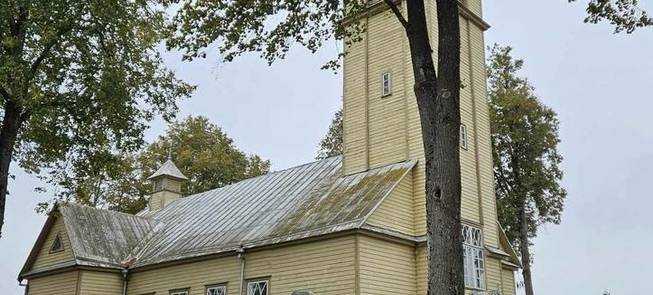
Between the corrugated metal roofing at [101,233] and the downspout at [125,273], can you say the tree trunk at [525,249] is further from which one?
the downspout at [125,273]

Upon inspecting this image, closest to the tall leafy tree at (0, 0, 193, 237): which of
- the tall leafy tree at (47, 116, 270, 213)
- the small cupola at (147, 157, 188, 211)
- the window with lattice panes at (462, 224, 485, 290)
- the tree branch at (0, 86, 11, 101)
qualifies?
the tree branch at (0, 86, 11, 101)

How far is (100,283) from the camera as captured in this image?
22.3 meters

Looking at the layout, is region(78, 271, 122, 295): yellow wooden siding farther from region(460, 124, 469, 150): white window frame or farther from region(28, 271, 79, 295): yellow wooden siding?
region(460, 124, 469, 150): white window frame

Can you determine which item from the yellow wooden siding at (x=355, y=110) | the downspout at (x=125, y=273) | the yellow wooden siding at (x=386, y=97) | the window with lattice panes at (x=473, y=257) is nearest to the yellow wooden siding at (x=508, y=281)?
the window with lattice panes at (x=473, y=257)

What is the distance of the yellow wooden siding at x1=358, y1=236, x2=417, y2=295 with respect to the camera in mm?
15961

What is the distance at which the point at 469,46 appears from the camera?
67.5 ft

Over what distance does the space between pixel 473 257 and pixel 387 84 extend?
18.2 ft

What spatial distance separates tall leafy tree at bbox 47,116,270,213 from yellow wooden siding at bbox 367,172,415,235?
21.8 meters

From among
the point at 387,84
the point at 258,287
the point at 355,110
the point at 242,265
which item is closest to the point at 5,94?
the point at 242,265

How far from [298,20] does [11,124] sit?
716 cm

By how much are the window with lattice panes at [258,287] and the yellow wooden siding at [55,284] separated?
6.98 meters

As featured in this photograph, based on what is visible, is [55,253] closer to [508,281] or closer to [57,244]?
[57,244]

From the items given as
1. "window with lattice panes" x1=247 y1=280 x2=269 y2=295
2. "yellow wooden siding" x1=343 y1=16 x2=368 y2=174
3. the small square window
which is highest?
"yellow wooden siding" x1=343 y1=16 x2=368 y2=174

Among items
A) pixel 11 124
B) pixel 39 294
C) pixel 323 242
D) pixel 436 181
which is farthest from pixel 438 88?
pixel 39 294
